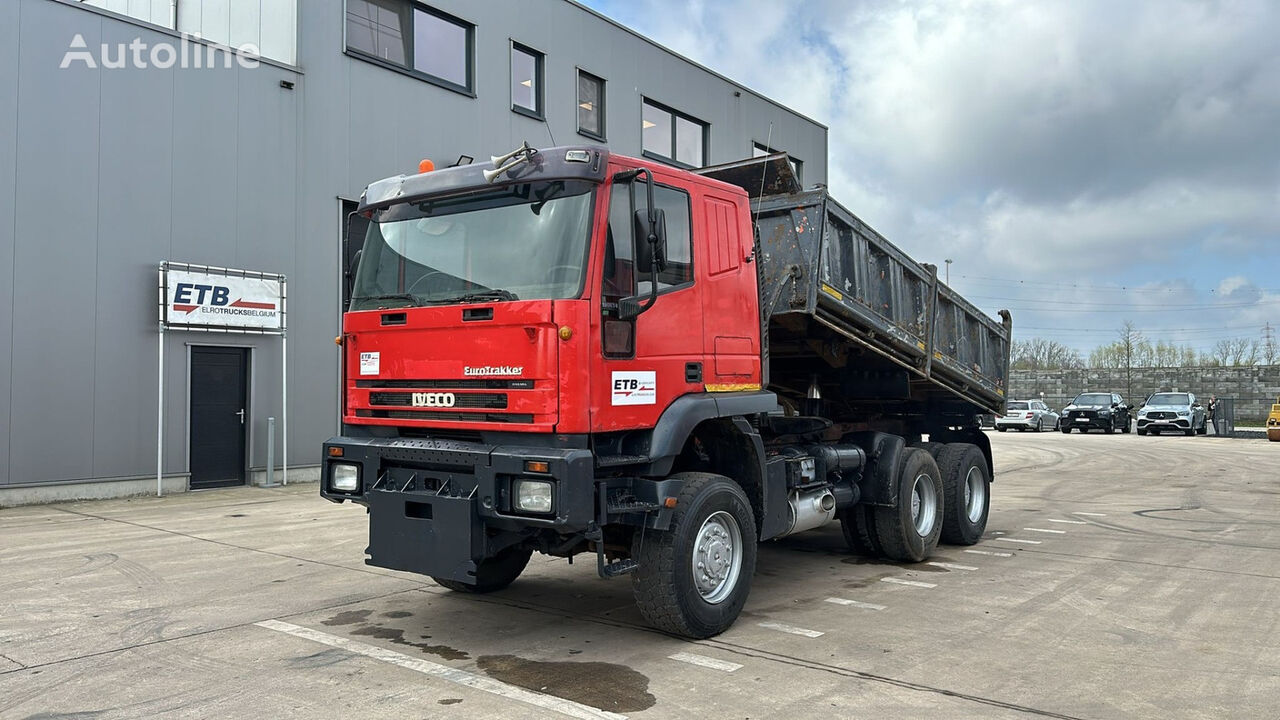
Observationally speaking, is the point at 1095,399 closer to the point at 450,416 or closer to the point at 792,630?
the point at 792,630

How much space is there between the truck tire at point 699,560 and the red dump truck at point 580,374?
1 cm

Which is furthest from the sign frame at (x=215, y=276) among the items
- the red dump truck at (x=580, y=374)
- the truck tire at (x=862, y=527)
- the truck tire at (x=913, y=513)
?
the truck tire at (x=913, y=513)

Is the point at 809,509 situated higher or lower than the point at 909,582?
higher

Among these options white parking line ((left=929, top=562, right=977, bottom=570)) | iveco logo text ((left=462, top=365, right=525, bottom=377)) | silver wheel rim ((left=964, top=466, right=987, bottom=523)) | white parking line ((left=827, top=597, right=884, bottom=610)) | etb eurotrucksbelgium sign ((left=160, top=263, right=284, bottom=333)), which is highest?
etb eurotrucksbelgium sign ((left=160, top=263, right=284, bottom=333))

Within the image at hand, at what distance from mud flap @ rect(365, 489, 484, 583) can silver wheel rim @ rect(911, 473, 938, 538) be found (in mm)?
4943

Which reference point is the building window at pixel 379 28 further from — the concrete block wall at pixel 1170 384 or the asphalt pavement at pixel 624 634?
the concrete block wall at pixel 1170 384

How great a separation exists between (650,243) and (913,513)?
4.63 m

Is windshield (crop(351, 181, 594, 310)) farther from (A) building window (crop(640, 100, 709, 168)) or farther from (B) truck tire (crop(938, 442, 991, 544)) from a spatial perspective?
(A) building window (crop(640, 100, 709, 168))

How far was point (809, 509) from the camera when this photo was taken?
746 cm

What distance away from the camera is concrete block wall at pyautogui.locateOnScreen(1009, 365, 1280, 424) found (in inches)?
1738

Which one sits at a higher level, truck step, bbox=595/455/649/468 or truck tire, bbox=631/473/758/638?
truck step, bbox=595/455/649/468

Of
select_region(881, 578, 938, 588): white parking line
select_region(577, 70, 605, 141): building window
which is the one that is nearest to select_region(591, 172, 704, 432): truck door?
select_region(881, 578, 938, 588): white parking line

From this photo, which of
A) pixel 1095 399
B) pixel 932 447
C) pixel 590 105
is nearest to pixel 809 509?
pixel 932 447

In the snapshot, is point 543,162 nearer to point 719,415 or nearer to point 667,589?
point 719,415
